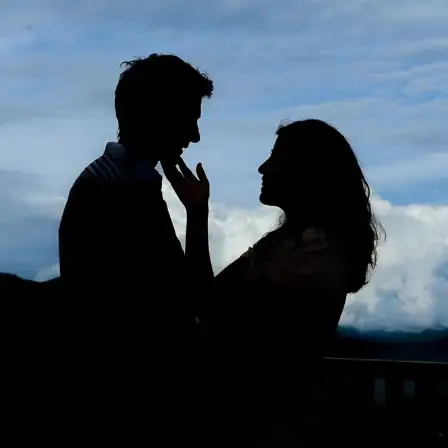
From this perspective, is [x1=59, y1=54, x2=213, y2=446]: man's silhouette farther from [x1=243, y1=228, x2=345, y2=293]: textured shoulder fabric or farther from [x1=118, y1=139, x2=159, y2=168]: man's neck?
[x1=243, y1=228, x2=345, y2=293]: textured shoulder fabric

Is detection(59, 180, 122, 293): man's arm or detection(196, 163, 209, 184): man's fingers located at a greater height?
detection(196, 163, 209, 184): man's fingers

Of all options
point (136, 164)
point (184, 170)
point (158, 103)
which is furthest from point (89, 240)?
point (184, 170)

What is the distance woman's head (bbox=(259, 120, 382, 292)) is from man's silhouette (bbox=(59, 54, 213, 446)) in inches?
14.5

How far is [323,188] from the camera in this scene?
209 cm


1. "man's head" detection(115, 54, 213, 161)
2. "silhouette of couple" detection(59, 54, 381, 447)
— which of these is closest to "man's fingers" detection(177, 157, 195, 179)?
"silhouette of couple" detection(59, 54, 381, 447)

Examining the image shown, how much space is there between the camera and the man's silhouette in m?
Result: 1.56

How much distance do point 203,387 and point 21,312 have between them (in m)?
0.42

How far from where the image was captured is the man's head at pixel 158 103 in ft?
6.44

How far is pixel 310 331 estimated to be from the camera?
179 cm

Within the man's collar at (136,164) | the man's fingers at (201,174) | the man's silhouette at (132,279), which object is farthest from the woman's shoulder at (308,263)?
the man's fingers at (201,174)

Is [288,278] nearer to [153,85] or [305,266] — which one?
[305,266]

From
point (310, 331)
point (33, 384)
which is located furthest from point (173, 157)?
point (33, 384)

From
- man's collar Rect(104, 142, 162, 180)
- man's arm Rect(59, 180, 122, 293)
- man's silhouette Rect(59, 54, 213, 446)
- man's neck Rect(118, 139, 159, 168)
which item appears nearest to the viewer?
man's silhouette Rect(59, 54, 213, 446)

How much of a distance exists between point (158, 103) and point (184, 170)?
1.37 feet
